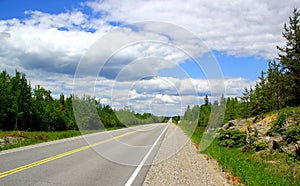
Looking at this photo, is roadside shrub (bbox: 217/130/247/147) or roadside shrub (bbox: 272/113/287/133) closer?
roadside shrub (bbox: 272/113/287/133)

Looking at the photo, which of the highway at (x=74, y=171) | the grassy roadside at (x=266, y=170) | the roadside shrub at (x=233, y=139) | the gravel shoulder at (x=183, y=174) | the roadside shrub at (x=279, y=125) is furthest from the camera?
the roadside shrub at (x=233, y=139)

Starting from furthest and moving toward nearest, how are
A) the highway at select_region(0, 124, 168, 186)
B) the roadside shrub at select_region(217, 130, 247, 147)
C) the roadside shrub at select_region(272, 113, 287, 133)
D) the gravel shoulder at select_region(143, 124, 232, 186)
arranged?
the roadside shrub at select_region(217, 130, 247, 147) < the roadside shrub at select_region(272, 113, 287, 133) < the gravel shoulder at select_region(143, 124, 232, 186) < the highway at select_region(0, 124, 168, 186)

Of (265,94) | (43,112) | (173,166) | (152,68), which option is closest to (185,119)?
(265,94)

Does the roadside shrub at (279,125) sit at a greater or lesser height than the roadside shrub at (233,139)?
greater

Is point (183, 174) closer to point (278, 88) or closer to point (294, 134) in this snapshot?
point (294, 134)

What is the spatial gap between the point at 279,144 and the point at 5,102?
3556 centimetres

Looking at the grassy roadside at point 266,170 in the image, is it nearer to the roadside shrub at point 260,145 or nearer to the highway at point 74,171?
the roadside shrub at point 260,145

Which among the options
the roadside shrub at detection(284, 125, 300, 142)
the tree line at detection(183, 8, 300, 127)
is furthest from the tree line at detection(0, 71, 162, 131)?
the roadside shrub at detection(284, 125, 300, 142)

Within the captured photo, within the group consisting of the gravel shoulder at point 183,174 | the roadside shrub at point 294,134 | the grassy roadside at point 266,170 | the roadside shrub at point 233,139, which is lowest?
the gravel shoulder at point 183,174

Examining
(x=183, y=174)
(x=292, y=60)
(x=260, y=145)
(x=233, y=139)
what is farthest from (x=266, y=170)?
(x=292, y=60)

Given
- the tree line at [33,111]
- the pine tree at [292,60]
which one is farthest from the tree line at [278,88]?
the tree line at [33,111]

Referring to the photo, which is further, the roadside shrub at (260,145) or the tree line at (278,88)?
the tree line at (278,88)

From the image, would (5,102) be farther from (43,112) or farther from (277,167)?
(277,167)

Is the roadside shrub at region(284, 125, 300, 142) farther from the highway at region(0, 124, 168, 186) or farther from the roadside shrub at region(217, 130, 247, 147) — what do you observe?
the highway at region(0, 124, 168, 186)
